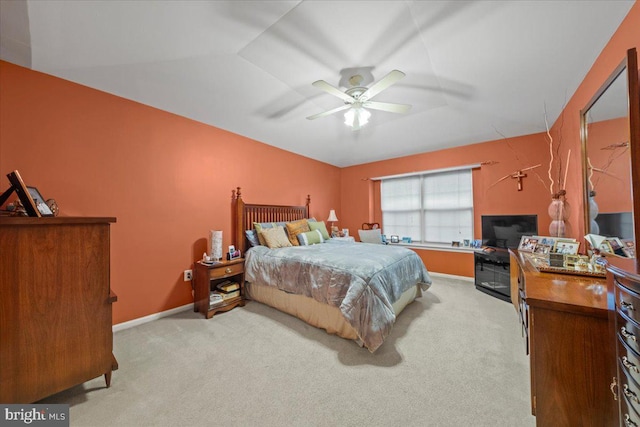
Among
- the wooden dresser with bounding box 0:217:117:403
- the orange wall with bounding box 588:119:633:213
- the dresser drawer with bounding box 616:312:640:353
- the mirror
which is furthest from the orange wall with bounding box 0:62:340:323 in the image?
the orange wall with bounding box 588:119:633:213

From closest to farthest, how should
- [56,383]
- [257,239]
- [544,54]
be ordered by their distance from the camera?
[56,383], [544,54], [257,239]

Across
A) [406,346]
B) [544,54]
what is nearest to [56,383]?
[406,346]

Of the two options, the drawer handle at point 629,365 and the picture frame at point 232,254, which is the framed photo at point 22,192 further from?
the drawer handle at point 629,365

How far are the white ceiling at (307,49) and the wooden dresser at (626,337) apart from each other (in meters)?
1.66

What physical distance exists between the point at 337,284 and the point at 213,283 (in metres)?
1.86

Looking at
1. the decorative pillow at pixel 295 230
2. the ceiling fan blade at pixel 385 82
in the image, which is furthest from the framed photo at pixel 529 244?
the decorative pillow at pixel 295 230

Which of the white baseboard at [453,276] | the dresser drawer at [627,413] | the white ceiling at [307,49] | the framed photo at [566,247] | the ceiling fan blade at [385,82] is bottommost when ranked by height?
the white baseboard at [453,276]

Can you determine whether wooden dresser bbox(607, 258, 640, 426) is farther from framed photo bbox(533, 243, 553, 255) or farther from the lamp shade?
the lamp shade

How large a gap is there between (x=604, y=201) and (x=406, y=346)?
192cm

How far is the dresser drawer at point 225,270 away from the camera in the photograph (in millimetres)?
2668

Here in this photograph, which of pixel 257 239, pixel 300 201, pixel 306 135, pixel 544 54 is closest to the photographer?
pixel 544 54

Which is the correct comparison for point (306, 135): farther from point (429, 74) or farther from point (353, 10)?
point (353, 10)

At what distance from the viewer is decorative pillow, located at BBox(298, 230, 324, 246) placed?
3.55 metres

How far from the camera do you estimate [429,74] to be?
209cm
